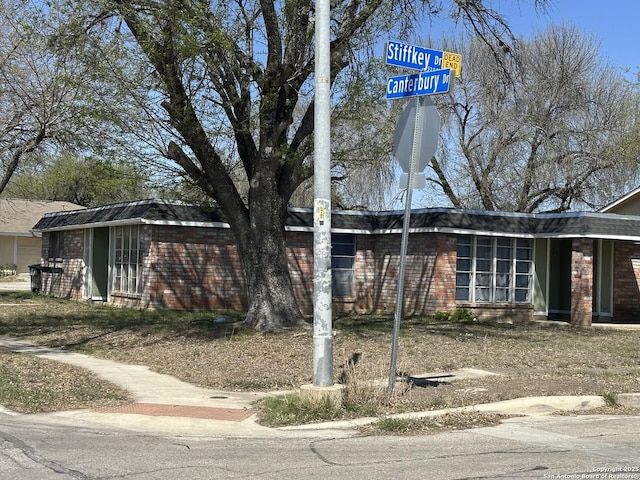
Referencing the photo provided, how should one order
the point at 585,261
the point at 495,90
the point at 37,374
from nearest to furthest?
1. the point at 37,374
2. the point at 585,261
3. the point at 495,90

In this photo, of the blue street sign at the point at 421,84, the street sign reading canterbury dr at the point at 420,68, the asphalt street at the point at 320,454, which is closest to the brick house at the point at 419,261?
the blue street sign at the point at 421,84

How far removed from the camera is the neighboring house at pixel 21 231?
45594 millimetres

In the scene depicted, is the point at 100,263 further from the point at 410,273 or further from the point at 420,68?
the point at 420,68

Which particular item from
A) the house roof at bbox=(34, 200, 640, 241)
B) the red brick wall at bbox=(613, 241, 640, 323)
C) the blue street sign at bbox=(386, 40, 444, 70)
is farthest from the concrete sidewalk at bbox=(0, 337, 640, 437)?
the red brick wall at bbox=(613, 241, 640, 323)

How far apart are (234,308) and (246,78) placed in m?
9.30

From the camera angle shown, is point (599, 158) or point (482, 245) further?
point (599, 158)

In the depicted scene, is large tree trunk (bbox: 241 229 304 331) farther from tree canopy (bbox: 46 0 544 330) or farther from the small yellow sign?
the small yellow sign

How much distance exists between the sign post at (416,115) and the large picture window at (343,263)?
49.8ft

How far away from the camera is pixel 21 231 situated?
45250mm

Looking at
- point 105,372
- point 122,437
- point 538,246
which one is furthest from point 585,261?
point 122,437

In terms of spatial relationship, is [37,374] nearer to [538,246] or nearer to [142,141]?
[142,141]

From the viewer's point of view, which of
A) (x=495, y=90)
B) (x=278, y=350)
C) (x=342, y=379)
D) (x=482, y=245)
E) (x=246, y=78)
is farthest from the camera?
(x=495, y=90)

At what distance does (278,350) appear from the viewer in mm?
14711

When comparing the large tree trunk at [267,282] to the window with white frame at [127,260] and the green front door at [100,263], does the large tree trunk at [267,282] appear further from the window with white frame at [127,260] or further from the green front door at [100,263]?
the green front door at [100,263]
